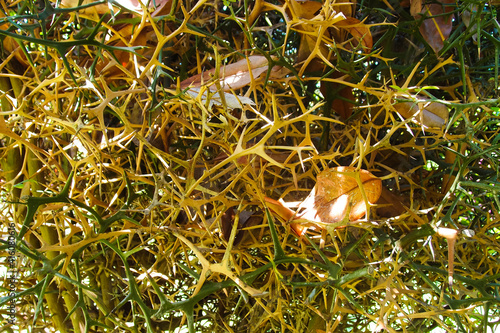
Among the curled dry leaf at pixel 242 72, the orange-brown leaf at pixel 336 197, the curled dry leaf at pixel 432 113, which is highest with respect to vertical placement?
the curled dry leaf at pixel 242 72

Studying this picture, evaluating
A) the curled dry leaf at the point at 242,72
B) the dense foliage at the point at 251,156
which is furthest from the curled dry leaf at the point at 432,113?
the curled dry leaf at the point at 242,72

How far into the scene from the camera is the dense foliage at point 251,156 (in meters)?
0.29

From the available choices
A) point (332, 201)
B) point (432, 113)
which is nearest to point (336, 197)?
point (332, 201)

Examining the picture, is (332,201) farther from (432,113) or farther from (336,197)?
(432,113)

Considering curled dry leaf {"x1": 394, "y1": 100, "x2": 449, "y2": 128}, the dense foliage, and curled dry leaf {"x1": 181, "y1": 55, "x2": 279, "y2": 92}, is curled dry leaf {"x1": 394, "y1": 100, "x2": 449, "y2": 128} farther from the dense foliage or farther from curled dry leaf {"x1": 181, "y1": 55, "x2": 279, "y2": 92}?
curled dry leaf {"x1": 181, "y1": 55, "x2": 279, "y2": 92}

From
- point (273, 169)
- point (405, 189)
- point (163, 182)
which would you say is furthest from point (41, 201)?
point (405, 189)

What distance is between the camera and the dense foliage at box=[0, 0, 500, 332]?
0.29 m

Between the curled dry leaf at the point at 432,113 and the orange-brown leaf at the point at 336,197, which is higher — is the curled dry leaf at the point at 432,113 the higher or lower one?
the higher one

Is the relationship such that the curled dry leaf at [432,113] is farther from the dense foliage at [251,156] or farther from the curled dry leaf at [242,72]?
the curled dry leaf at [242,72]

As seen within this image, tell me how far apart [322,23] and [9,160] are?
34 cm

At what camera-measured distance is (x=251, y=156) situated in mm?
338

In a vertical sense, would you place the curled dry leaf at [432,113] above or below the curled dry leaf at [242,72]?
below

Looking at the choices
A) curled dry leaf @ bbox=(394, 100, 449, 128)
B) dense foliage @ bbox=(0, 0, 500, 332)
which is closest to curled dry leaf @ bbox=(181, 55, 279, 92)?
dense foliage @ bbox=(0, 0, 500, 332)

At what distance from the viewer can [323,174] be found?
0.30 m
